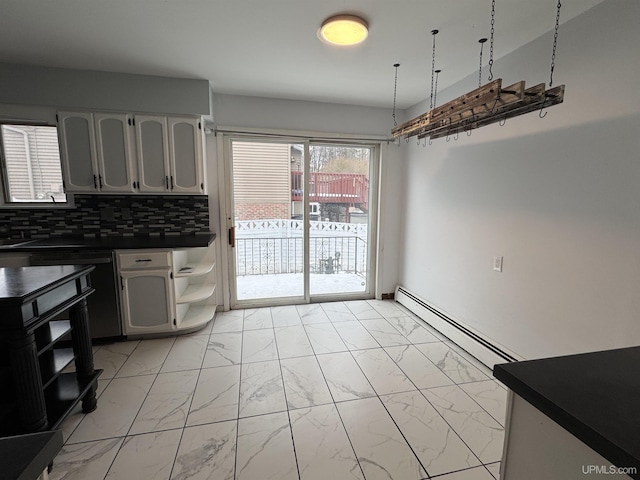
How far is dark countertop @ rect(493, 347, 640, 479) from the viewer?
22.6 inches

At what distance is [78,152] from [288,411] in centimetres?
292

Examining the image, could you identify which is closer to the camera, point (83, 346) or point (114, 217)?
point (83, 346)

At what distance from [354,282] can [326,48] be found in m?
3.00

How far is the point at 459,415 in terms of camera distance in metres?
1.84

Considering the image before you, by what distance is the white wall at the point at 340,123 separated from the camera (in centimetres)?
322

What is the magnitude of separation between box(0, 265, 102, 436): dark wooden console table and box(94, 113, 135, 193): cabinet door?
133 centimetres

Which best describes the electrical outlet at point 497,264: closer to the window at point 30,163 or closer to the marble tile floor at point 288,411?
the marble tile floor at point 288,411

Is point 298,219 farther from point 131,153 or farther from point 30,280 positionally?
point 30,280

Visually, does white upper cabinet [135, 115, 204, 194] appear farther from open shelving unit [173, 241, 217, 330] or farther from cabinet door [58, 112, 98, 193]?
open shelving unit [173, 241, 217, 330]

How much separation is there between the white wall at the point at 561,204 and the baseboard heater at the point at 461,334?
0.23 feet

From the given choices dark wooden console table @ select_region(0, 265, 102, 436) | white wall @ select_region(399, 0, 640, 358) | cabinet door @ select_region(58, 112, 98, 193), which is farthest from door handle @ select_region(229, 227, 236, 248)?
white wall @ select_region(399, 0, 640, 358)

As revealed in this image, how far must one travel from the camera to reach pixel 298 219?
369cm

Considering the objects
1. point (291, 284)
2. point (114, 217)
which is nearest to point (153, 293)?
point (114, 217)

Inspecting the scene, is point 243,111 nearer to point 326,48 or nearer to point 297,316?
point 326,48
